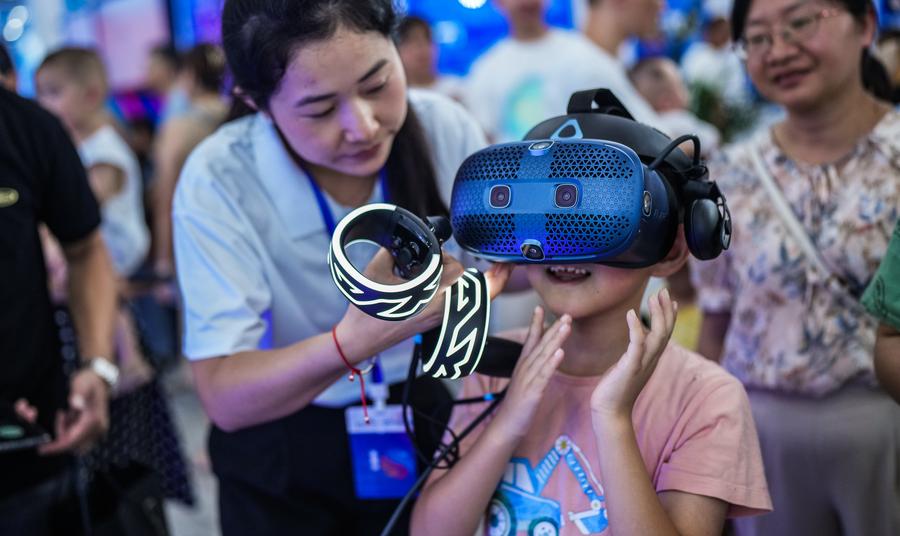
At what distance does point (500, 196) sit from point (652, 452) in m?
0.43

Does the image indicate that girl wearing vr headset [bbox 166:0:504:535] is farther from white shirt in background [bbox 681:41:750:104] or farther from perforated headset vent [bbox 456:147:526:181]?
white shirt in background [bbox 681:41:750:104]

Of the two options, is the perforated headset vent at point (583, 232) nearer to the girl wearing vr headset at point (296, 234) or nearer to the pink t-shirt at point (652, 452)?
the girl wearing vr headset at point (296, 234)

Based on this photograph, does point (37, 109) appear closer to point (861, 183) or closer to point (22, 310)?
point (22, 310)

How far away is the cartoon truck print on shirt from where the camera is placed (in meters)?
1.15

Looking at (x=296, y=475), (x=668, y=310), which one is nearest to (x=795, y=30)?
(x=668, y=310)

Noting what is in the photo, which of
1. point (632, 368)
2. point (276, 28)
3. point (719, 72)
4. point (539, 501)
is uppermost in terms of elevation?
point (719, 72)

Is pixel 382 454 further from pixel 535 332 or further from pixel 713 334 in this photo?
pixel 713 334

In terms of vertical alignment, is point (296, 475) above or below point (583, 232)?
below

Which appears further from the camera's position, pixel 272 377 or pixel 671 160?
pixel 272 377

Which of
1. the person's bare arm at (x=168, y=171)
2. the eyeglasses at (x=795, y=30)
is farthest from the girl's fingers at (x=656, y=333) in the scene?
the person's bare arm at (x=168, y=171)

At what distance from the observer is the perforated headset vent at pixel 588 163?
0.96 meters

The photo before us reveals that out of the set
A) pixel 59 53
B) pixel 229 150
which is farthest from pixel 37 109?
pixel 59 53

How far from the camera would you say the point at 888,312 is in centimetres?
117

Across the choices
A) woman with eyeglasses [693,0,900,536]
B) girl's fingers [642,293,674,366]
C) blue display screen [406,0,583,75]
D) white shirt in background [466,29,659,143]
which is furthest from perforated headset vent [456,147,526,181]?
blue display screen [406,0,583,75]
